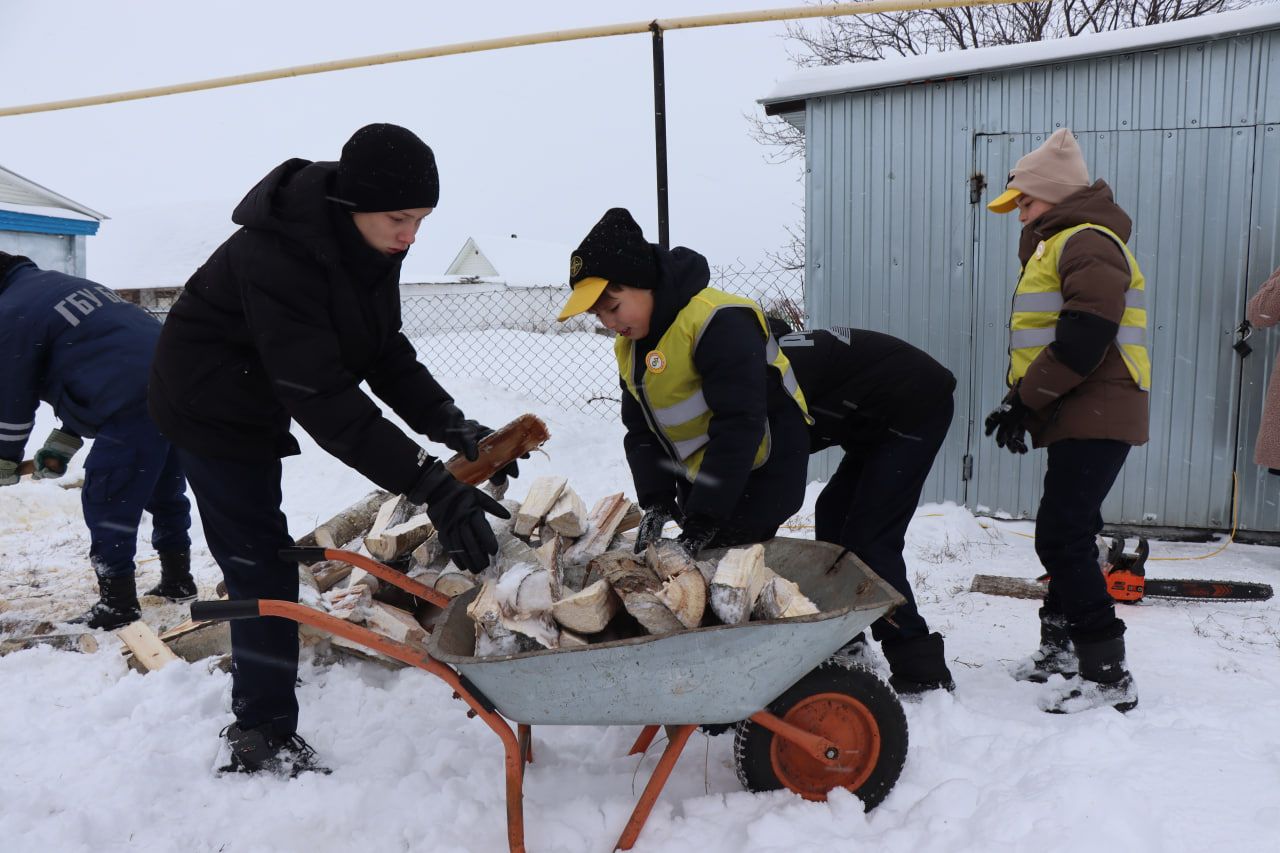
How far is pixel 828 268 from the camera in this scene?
5.43 metres

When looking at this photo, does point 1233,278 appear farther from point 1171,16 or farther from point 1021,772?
point 1171,16

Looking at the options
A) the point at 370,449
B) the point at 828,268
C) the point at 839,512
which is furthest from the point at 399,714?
the point at 828,268

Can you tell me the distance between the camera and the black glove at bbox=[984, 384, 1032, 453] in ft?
9.62

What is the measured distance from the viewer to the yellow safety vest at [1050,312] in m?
2.79

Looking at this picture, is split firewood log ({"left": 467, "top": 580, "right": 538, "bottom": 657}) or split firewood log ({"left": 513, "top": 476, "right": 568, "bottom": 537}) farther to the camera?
split firewood log ({"left": 513, "top": 476, "right": 568, "bottom": 537})

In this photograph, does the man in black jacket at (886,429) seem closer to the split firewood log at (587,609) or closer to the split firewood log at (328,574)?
the split firewood log at (587,609)

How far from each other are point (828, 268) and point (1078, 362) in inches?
111

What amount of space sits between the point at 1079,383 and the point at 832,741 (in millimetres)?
1416

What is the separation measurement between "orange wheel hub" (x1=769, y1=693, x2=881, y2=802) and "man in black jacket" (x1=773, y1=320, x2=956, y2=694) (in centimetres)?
56

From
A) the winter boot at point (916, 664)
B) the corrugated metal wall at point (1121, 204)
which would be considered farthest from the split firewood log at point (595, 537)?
the corrugated metal wall at point (1121, 204)

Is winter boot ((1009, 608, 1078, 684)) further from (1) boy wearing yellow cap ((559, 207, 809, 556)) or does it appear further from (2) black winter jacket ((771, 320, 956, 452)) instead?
(1) boy wearing yellow cap ((559, 207, 809, 556))

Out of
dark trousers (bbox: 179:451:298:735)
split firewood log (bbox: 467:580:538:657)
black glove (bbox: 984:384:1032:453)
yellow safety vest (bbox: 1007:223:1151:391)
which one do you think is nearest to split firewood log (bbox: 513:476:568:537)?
dark trousers (bbox: 179:451:298:735)

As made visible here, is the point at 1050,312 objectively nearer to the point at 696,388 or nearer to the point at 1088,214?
the point at 1088,214

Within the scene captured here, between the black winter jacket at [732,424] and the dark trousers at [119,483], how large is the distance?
2.35 metres
